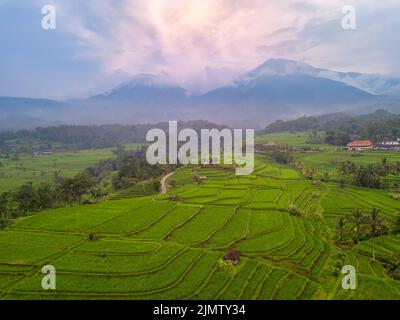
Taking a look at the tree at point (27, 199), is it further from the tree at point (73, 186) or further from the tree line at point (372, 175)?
the tree line at point (372, 175)

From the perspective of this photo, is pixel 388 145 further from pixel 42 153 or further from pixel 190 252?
pixel 42 153

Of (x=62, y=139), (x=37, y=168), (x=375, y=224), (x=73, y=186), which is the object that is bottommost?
(x=375, y=224)

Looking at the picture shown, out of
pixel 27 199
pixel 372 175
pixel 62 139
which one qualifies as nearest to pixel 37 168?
pixel 27 199

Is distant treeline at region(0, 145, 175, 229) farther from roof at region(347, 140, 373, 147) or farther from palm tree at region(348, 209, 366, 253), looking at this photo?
roof at region(347, 140, 373, 147)
